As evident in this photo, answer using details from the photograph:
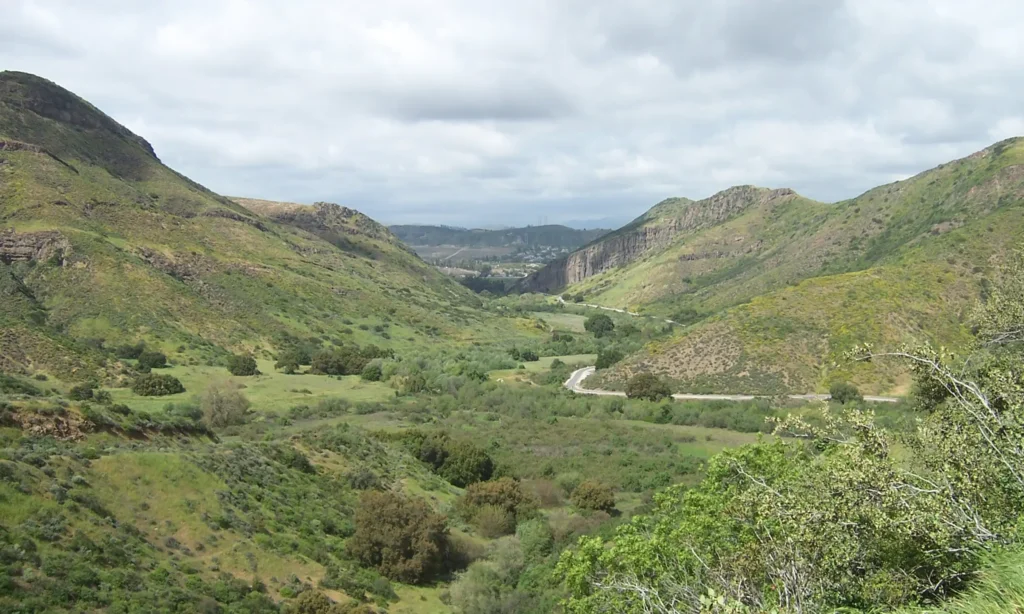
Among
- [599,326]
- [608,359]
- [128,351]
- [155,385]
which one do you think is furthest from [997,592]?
[599,326]

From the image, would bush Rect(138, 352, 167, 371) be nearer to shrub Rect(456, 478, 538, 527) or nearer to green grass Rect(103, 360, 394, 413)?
green grass Rect(103, 360, 394, 413)

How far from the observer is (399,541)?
28.8 m

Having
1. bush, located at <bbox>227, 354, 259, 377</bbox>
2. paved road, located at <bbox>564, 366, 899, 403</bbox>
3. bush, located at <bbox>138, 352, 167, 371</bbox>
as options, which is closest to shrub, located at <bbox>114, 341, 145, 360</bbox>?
bush, located at <bbox>138, 352, 167, 371</bbox>

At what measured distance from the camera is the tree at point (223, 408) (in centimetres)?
5027

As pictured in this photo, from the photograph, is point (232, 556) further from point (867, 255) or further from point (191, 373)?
point (867, 255)

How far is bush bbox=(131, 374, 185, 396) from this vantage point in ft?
184

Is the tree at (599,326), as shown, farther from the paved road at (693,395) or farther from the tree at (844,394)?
the tree at (844,394)

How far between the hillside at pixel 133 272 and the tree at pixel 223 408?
12.0 metres

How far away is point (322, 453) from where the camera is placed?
130 feet

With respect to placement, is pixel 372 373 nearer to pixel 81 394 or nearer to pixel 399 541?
pixel 81 394

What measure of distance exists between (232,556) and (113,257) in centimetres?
7589

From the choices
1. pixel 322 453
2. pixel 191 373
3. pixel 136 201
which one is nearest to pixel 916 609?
pixel 322 453

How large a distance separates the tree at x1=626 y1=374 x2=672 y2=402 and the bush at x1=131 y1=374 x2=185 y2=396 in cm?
4533

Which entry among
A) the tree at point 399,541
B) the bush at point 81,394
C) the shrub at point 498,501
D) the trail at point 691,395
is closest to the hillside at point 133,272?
the bush at point 81,394
